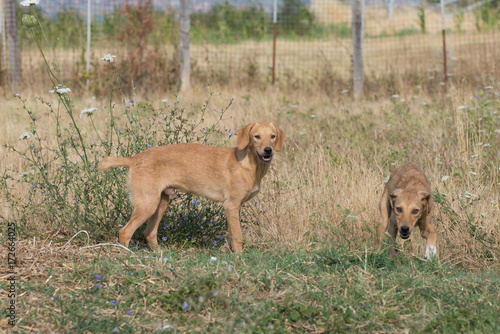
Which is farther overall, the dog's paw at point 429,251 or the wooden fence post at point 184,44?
the wooden fence post at point 184,44

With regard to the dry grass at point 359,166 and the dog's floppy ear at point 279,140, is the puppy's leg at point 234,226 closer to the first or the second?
the dry grass at point 359,166

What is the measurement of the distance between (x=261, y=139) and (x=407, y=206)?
143 cm

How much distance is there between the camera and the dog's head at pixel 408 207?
15.3 ft

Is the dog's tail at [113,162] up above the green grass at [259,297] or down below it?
above

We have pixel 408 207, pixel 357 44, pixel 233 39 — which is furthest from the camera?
pixel 233 39

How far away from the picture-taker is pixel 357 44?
11039 mm

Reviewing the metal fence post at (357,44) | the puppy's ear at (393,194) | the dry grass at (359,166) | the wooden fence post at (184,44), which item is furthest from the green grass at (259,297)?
the wooden fence post at (184,44)

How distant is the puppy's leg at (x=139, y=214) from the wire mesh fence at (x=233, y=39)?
5.96m

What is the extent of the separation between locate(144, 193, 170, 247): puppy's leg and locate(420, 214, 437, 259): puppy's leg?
90.7 inches

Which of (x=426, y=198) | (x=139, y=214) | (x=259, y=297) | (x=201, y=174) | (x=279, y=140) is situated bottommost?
(x=259, y=297)

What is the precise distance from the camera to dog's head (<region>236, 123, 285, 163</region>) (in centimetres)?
515

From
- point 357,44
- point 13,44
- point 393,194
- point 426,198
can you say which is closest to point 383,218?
point 393,194

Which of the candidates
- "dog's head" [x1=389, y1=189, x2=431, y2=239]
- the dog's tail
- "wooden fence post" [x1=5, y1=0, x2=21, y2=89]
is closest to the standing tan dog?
"dog's head" [x1=389, y1=189, x2=431, y2=239]

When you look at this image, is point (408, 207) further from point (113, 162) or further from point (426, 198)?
point (113, 162)
